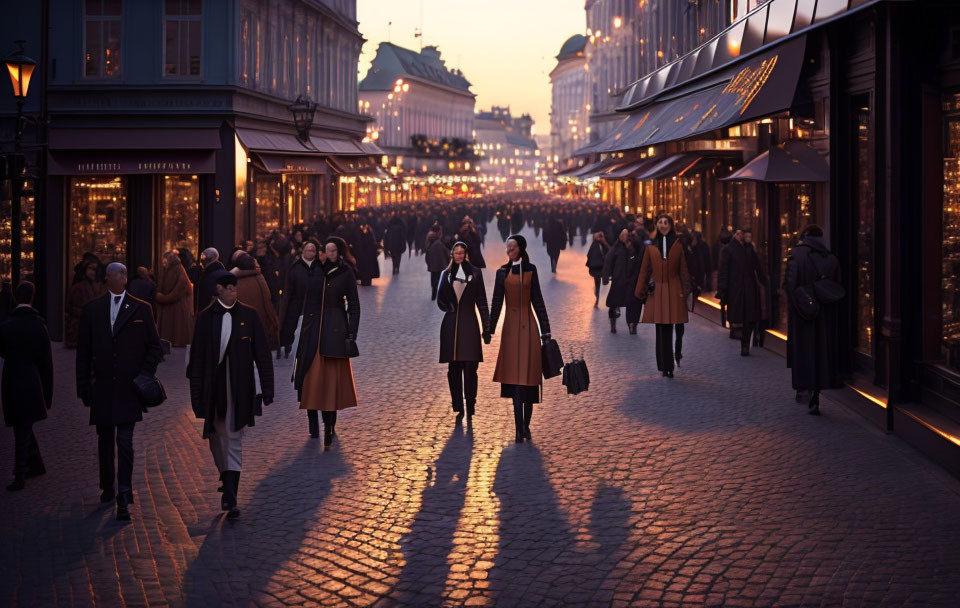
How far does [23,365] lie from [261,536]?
9.72 ft

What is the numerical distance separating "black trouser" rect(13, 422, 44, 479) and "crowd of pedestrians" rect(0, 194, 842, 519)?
12 mm

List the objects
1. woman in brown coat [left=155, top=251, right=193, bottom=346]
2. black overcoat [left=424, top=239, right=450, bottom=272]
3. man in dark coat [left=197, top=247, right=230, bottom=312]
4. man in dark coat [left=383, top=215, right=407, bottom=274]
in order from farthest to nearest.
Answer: man in dark coat [left=383, top=215, right=407, bottom=274] < black overcoat [left=424, top=239, right=450, bottom=272] < woman in brown coat [left=155, top=251, right=193, bottom=346] < man in dark coat [left=197, top=247, right=230, bottom=312]

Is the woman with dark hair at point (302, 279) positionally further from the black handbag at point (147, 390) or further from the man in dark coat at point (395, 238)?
the man in dark coat at point (395, 238)

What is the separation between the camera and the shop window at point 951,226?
1210 centimetres

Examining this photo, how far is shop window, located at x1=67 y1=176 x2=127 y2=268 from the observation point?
82.2 ft

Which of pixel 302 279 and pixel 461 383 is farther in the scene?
pixel 302 279

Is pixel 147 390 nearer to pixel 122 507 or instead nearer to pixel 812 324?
pixel 122 507

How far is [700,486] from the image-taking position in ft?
32.7

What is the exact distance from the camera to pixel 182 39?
26.6 metres

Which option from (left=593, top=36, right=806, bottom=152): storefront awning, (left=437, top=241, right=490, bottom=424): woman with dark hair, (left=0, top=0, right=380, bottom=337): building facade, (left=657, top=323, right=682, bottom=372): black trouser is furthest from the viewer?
(left=0, top=0, right=380, bottom=337): building facade

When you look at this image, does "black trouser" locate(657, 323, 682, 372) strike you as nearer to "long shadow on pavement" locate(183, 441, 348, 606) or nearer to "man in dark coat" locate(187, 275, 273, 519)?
"long shadow on pavement" locate(183, 441, 348, 606)

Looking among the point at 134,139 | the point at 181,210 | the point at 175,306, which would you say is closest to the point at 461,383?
the point at 175,306

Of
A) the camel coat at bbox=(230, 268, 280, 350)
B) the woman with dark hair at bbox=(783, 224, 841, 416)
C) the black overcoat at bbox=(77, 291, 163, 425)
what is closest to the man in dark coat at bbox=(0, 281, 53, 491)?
the black overcoat at bbox=(77, 291, 163, 425)

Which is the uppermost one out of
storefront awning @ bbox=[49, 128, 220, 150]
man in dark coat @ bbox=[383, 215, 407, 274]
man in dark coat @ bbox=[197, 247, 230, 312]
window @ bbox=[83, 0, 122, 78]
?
window @ bbox=[83, 0, 122, 78]
